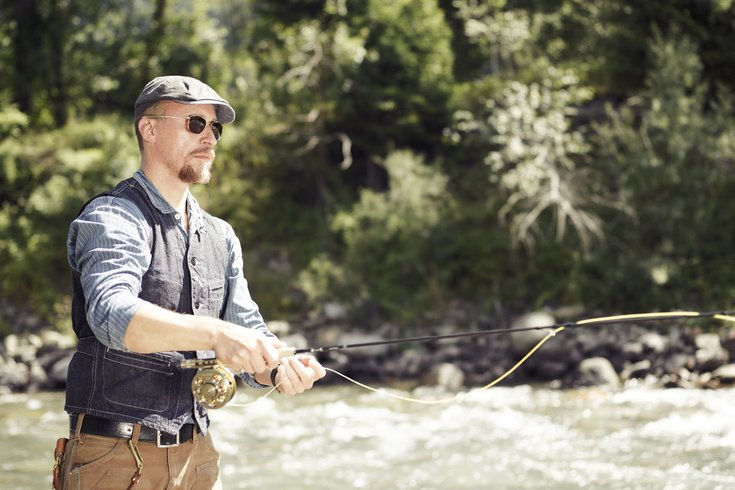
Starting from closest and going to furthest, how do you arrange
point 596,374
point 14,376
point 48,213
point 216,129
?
1. point 216,129
2. point 596,374
3. point 14,376
4. point 48,213

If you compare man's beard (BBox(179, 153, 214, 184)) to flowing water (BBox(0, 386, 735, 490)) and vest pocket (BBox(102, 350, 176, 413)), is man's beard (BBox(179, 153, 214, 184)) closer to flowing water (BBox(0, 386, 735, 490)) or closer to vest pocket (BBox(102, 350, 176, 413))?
vest pocket (BBox(102, 350, 176, 413))

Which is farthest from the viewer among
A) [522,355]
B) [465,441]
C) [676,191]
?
[676,191]

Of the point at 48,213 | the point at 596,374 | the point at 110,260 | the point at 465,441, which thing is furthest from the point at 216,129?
the point at 48,213

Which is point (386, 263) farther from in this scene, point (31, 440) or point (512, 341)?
point (31, 440)

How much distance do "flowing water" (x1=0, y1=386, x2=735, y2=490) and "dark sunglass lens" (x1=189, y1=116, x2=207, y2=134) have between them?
549 cm

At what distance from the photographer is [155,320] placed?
2.11 metres

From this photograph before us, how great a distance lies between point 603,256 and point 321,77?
786cm

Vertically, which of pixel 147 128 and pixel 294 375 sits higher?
pixel 147 128

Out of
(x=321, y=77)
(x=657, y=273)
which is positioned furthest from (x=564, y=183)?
(x=321, y=77)

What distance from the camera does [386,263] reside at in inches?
664

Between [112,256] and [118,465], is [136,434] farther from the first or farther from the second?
[112,256]

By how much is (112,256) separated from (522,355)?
41.7ft

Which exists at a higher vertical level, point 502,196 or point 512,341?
point 502,196

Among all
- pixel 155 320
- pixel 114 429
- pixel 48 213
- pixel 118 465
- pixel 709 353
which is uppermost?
pixel 155 320
